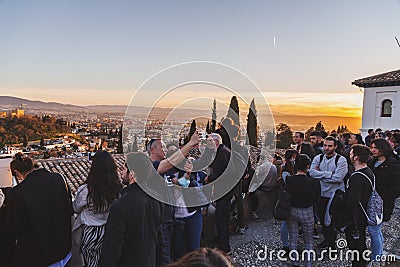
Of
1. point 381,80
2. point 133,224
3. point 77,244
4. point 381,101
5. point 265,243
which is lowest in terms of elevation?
point 265,243

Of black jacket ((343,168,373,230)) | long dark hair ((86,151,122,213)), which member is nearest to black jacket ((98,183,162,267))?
long dark hair ((86,151,122,213))

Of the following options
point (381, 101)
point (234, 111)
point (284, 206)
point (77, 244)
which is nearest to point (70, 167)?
point (77, 244)

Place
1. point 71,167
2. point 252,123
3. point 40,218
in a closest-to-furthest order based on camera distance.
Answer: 1. point 40,218
2. point 252,123
3. point 71,167

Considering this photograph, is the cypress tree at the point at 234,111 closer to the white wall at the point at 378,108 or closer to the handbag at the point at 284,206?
the handbag at the point at 284,206

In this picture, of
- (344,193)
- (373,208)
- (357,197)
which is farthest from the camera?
(344,193)

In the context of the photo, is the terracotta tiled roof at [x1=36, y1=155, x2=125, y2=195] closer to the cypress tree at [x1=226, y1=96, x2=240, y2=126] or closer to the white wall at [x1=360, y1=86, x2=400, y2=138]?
the cypress tree at [x1=226, y1=96, x2=240, y2=126]

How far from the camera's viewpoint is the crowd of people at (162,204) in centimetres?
217

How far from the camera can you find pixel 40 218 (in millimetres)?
2393

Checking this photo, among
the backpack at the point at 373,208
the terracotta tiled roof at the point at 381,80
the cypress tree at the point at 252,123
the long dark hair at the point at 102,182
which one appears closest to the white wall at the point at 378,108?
the terracotta tiled roof at the point at 381,80

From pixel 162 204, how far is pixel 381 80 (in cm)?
2233

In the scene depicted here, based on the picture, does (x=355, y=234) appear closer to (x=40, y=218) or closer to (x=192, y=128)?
(x=192, y=128)

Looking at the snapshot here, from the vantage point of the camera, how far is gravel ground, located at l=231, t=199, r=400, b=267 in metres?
4.31

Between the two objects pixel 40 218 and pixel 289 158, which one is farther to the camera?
pixel 289 158

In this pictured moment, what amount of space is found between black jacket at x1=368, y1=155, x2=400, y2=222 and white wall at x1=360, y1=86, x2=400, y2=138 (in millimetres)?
19142
